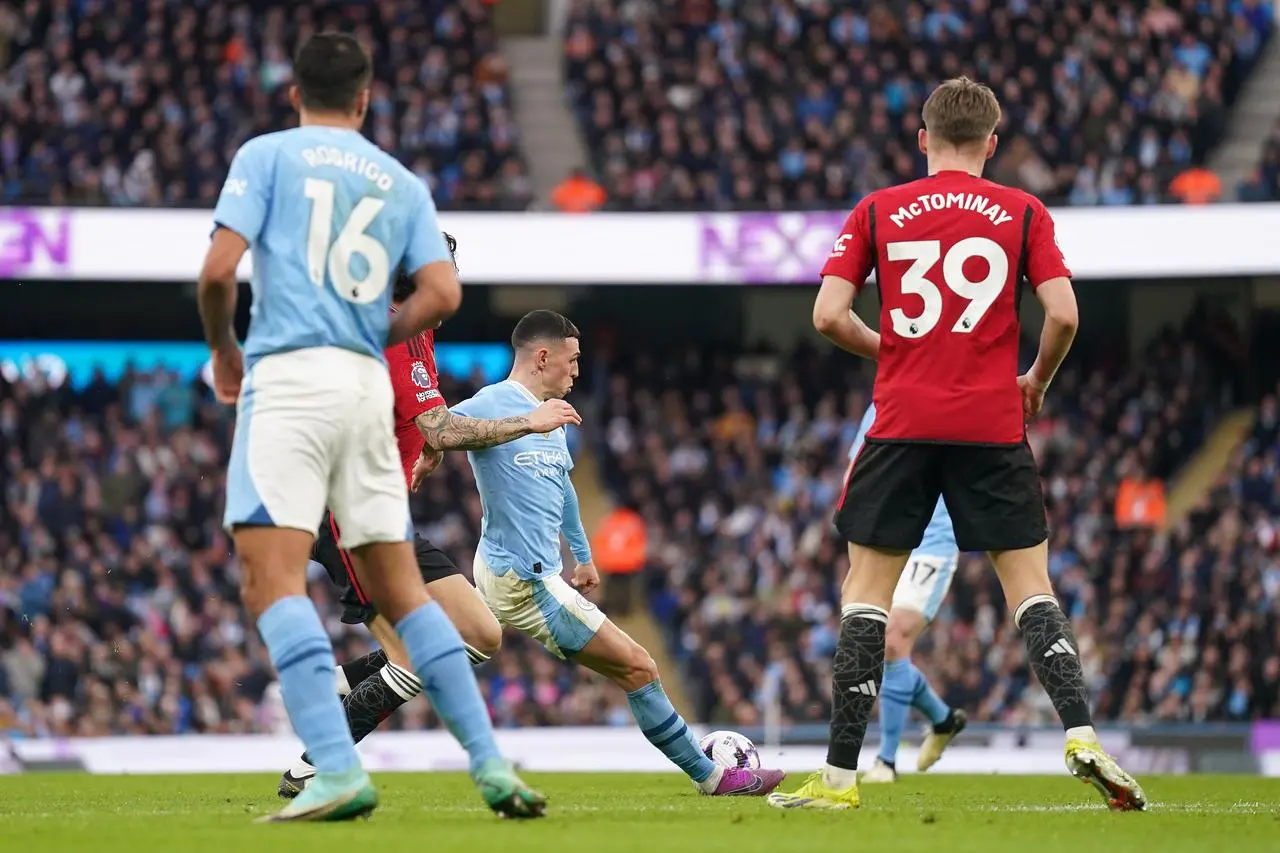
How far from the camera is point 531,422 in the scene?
723 cm

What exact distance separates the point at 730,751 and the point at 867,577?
211 cm

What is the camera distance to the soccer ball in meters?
8.55

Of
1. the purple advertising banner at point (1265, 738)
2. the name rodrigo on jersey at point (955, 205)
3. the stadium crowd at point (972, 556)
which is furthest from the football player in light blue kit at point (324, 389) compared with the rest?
the stadium crowd at point (972, 556)

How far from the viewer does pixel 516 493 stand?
851 cm

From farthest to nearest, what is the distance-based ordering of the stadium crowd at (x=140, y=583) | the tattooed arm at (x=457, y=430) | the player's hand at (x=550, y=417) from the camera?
the stadium crowd at (x=140, y=583) < the tattooed arm at (x=457, y=430) < the player's hand at (x=550, y=417)

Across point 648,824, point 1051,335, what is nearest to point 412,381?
point 648,824

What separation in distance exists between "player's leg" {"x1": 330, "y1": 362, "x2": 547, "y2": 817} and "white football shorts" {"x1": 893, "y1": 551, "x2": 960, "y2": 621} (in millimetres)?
5637

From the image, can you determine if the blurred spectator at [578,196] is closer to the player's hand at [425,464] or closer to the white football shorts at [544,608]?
the white football shorts at [544,608]

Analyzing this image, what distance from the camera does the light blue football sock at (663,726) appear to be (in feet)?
27.0

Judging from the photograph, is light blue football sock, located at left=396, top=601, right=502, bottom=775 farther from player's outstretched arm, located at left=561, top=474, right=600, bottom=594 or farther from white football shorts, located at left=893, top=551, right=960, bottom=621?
white football shorts, located at left=893, top=551, right=960, bottom=621

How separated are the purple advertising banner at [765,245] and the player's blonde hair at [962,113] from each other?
1620 centimetres

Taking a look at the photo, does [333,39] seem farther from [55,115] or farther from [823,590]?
[55,115]

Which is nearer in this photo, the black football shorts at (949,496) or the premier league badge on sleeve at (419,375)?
the black football shorts at (949,496)

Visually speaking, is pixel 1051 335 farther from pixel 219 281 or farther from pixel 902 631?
pixel 902 631
